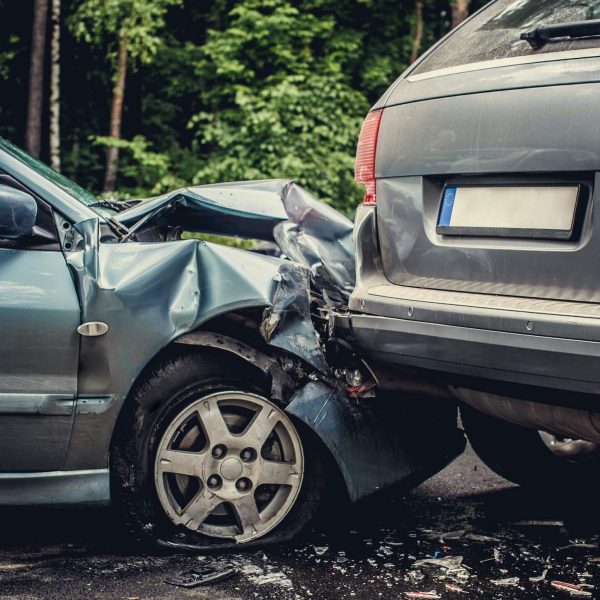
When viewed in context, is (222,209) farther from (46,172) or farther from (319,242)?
(46,172)

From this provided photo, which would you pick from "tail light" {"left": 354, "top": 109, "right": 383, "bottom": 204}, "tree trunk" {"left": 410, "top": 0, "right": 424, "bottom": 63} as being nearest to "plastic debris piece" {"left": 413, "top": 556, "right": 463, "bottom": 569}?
"tail light" {"left": 354, "top": 109, "right": 383, "bottom": 204}

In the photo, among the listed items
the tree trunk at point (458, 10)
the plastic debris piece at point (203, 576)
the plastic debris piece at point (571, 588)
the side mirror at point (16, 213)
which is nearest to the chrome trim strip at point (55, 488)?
the plastic debris piece at point (203, 576)

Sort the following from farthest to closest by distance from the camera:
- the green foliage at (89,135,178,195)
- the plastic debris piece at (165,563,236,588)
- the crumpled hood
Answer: the green foliage at (89,135,178,195), the crumpled hood, the plastic debris piece at (165,563,236,588)

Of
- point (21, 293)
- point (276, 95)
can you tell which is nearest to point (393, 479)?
point (21, 293)

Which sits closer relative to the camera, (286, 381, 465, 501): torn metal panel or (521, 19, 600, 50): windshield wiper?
(521, 19, 600, 50): windshield wiper

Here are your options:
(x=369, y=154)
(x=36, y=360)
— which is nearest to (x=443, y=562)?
(x=369, y=154)

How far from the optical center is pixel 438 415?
371 cm

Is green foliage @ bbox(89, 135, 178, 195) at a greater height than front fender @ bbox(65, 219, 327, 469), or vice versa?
green foliage @ bbox(89, 135, 178, 195)

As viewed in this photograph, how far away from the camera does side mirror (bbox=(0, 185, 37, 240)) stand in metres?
3.26

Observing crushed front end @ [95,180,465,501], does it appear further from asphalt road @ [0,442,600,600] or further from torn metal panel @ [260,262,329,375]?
asphalt road @ [0,442,600,600]

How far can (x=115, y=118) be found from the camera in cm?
1891

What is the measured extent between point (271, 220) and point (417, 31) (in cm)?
1780

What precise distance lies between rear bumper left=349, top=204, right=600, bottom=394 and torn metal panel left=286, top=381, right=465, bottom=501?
27 cm

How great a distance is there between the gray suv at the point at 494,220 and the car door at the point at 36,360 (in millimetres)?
991
